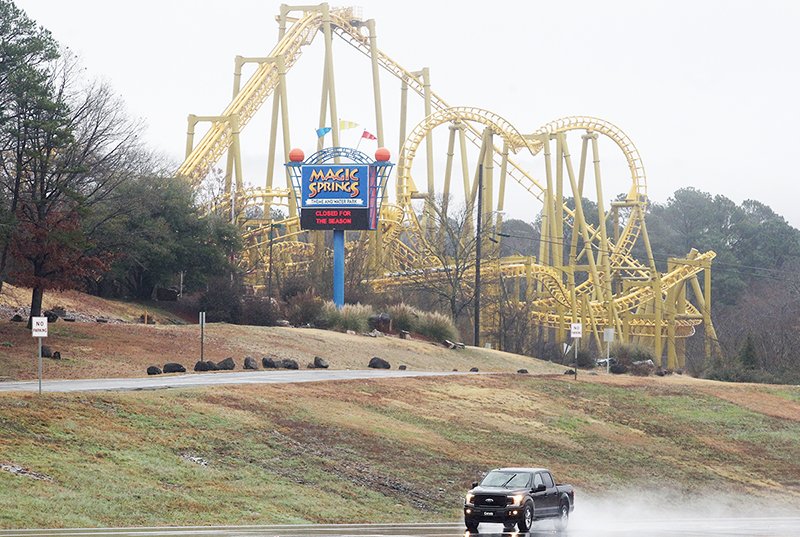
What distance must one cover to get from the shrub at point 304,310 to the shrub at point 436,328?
19.6ft

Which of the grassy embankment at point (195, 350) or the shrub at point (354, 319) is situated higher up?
the shrub at point (354, 319)

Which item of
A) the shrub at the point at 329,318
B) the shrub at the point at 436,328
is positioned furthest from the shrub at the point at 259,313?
the shrub at the point at 436,328

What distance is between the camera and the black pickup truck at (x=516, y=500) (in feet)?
86.7

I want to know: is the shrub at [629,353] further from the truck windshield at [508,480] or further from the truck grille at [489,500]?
the truck grille at [489,500]

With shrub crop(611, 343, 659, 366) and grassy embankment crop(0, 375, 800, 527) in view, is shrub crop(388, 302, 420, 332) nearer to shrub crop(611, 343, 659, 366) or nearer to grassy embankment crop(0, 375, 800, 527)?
shrub crop(611, 343, 659, 366)

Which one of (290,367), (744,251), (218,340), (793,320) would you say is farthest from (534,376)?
(744,251)

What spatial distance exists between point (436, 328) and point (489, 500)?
49.6m

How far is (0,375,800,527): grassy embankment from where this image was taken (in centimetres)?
2892

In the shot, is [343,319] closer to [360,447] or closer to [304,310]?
[304,310]

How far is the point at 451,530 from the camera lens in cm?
2803

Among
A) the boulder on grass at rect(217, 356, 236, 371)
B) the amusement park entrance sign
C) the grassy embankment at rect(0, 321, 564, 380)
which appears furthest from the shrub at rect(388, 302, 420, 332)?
the boulder on grass at rect(217, 356, 236, 371)

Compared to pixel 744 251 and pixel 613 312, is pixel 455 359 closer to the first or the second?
pixel 613 312

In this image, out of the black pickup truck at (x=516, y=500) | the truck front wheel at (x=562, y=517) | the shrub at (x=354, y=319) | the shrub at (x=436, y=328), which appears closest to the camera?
the black pickup truck at (x=516, y=500)

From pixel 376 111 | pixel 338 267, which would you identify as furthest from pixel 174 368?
pixel 376 111
